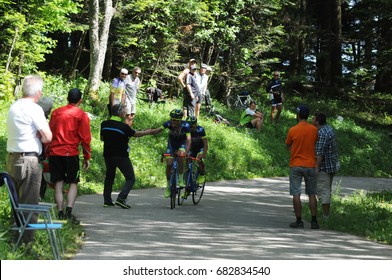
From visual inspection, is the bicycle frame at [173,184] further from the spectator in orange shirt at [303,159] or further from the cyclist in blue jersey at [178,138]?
the spectator in orange shirt at [303,159]

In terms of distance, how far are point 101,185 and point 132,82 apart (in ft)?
17.2

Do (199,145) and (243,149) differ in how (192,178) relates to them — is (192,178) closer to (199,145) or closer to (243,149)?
(199,145)

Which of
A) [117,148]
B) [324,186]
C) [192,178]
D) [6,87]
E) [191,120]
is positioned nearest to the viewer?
[324,186]

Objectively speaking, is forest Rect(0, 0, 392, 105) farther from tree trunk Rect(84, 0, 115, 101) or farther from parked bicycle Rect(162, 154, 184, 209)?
parked bicycle Rect(162, 154, 184, 209)

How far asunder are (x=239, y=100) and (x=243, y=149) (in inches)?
334

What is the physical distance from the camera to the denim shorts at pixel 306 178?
1248cm

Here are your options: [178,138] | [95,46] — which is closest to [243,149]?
[95,46]

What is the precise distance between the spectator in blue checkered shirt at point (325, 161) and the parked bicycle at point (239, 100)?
60.9 feet

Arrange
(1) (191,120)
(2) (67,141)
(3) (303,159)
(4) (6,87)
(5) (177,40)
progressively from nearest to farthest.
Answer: (2) (67,141) < (3) (303,159) < (1) (191,120) < (4) (6,87) < (5) (177,40)

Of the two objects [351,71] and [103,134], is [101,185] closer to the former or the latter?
Answer: [103,134]

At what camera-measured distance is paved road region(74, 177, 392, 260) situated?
9.01 meters

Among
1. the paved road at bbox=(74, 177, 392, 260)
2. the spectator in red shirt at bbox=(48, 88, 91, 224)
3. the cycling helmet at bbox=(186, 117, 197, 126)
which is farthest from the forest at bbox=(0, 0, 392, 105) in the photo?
Answer: the spectator in red shirt at bbox=(48, 88, 91, 224)

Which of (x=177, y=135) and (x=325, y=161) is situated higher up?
(x=177, y=135)

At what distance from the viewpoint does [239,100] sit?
3244cm
